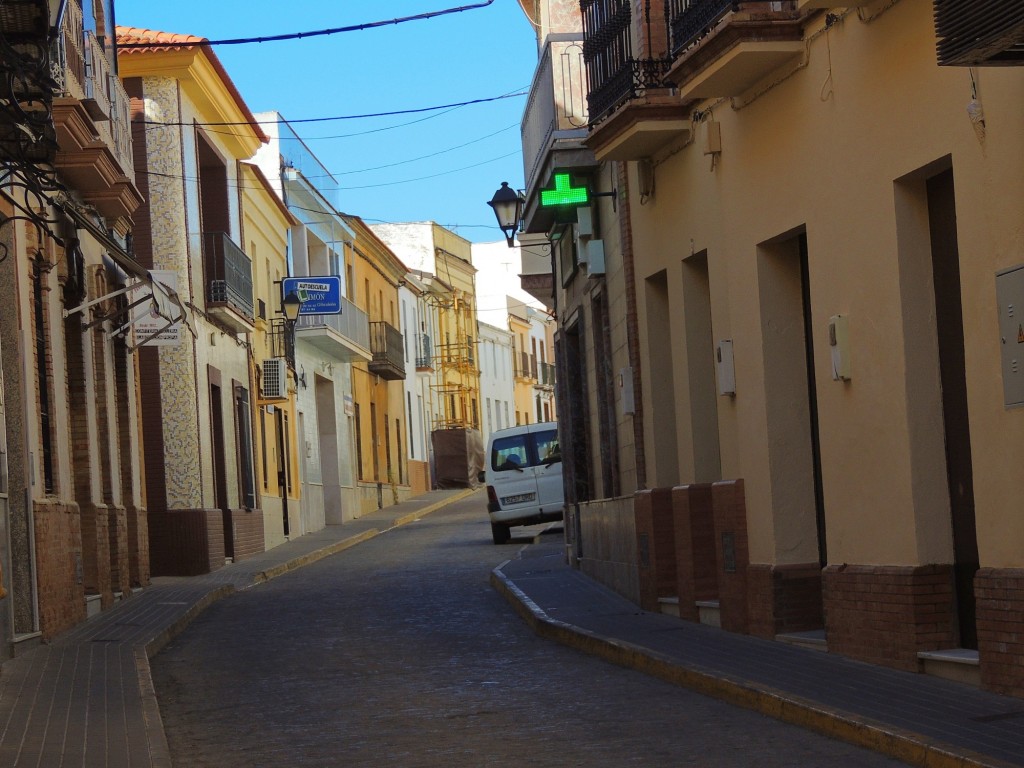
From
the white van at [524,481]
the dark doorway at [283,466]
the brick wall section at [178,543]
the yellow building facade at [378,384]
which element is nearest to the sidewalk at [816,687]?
the brick wall section at [178,543]

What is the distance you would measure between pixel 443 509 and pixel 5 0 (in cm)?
3517

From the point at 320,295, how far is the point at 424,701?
25.0 m

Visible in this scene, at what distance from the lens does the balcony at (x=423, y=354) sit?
56.9m

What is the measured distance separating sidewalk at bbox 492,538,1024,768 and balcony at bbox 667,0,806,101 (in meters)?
3.97

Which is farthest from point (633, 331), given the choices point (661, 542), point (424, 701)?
point (424, 701)

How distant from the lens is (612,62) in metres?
15.0

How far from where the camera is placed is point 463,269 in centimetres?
6675

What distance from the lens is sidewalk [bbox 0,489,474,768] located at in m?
8.34

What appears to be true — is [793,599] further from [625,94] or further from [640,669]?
[625,94]

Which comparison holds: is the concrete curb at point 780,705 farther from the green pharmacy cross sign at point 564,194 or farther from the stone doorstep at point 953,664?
the green pharmacy cross sign at point 564,194

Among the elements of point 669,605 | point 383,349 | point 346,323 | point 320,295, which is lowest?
point 669,605

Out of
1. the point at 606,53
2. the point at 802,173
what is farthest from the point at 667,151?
the point at 802,173

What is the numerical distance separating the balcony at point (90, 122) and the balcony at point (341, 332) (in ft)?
51.2

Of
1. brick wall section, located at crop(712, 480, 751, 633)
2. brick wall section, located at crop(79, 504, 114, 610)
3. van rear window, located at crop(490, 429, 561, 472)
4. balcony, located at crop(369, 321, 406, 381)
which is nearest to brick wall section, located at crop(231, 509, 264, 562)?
van rear window, located at crop(490, 429, 561, 472)
